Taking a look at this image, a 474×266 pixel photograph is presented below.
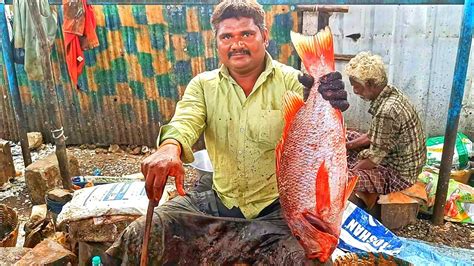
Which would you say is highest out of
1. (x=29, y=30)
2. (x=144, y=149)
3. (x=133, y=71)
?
(x=29, y=30)

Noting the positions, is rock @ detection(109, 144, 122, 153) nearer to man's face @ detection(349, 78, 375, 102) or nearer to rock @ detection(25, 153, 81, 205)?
rock @ detection(25, 153, 81, 205)

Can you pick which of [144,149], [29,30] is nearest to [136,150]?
[144,149]

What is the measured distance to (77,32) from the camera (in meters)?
6.18

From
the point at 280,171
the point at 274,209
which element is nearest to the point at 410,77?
the point at 274,209

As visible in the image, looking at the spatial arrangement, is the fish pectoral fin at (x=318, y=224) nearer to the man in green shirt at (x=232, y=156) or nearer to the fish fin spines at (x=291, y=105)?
the man in green shirt at (x=232, y=156)

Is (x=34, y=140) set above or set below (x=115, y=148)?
above

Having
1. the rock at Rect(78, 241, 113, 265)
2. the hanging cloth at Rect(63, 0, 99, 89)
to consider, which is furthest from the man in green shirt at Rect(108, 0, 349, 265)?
the hanging cloth at Rect(63, 0, 99, 89)

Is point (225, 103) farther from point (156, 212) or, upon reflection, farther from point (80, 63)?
point (80, 63)

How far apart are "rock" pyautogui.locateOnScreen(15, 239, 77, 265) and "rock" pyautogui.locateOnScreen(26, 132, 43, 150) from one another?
14.4 ft

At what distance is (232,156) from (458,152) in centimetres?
373

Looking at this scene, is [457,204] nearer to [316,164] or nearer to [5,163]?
[316,164]

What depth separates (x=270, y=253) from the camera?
2641 mm

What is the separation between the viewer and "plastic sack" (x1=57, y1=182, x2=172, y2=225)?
366 centimetres

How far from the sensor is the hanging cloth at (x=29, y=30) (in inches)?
240
